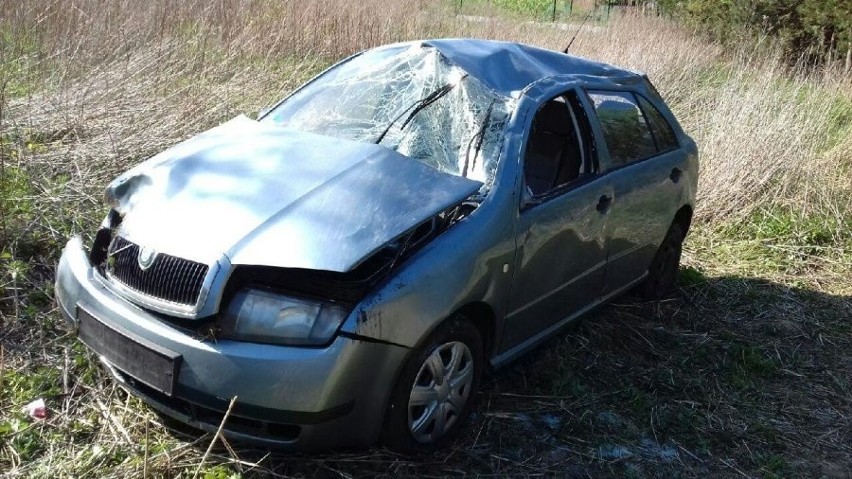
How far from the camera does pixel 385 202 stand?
3174 millimetres

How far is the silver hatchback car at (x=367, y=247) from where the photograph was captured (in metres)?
2.79

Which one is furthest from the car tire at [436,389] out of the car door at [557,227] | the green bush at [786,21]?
the green bush at [786,21]

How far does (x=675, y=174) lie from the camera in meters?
5.04

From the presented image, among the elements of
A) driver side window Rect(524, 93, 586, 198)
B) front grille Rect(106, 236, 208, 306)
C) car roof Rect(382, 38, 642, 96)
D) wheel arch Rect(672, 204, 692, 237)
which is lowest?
wheel arch Rect(672, 204, 692, 237)

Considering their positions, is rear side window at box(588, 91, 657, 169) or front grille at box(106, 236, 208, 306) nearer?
front grille at box(106, 236, 208, 306)

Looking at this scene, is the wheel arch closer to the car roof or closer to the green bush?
the car roof

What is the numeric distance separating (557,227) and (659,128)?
66.0 inches

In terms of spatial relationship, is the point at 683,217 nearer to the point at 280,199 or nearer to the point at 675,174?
the point at 675,174

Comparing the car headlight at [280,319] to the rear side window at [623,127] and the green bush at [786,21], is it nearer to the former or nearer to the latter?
the rear side window at [623,127]

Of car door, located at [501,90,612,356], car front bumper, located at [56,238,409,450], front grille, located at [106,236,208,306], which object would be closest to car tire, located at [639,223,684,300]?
car door, located at [501,90,612,356]

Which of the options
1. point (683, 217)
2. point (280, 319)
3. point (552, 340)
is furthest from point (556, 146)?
point (280, 319)

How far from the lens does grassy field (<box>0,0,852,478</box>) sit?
11.0 feet

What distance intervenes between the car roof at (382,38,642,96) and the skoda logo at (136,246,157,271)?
5.94ft

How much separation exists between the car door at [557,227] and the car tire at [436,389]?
33cm
